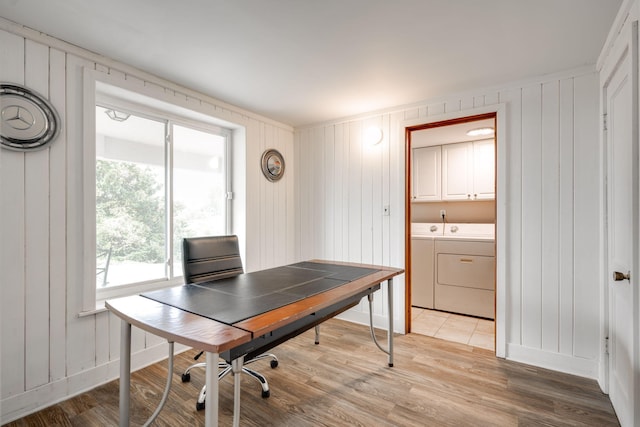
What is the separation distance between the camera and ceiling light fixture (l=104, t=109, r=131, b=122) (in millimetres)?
2379

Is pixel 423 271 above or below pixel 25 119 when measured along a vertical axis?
below

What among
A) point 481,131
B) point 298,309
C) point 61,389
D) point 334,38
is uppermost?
point 334,38

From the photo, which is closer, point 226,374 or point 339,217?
point 226,374

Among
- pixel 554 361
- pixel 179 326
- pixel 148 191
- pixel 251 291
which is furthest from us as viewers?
pixel 148 191

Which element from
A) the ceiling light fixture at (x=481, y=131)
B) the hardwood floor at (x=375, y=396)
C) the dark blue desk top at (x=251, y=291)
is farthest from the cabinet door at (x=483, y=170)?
the dark blue desk top at (x=251, y=291)

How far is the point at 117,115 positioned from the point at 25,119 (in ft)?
2.30

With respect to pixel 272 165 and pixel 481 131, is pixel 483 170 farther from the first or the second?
pixel 272 165

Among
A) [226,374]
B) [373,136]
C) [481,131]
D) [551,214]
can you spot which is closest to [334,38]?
[373,136]

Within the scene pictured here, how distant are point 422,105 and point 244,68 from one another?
1750 mm

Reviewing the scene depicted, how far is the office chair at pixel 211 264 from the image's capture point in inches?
80.2

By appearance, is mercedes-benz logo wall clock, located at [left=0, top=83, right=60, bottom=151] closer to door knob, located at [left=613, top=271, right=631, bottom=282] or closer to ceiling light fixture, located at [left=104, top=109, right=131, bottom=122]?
ceiling light fixture, located at [left=104, top=109, right=131, bottom=122]

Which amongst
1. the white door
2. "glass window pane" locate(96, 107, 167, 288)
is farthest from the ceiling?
"glass window pane" locate(96, 107, 167, 288)

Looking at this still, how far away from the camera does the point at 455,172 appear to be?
162 inches

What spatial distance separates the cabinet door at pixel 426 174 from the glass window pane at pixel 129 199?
3.33 metres
